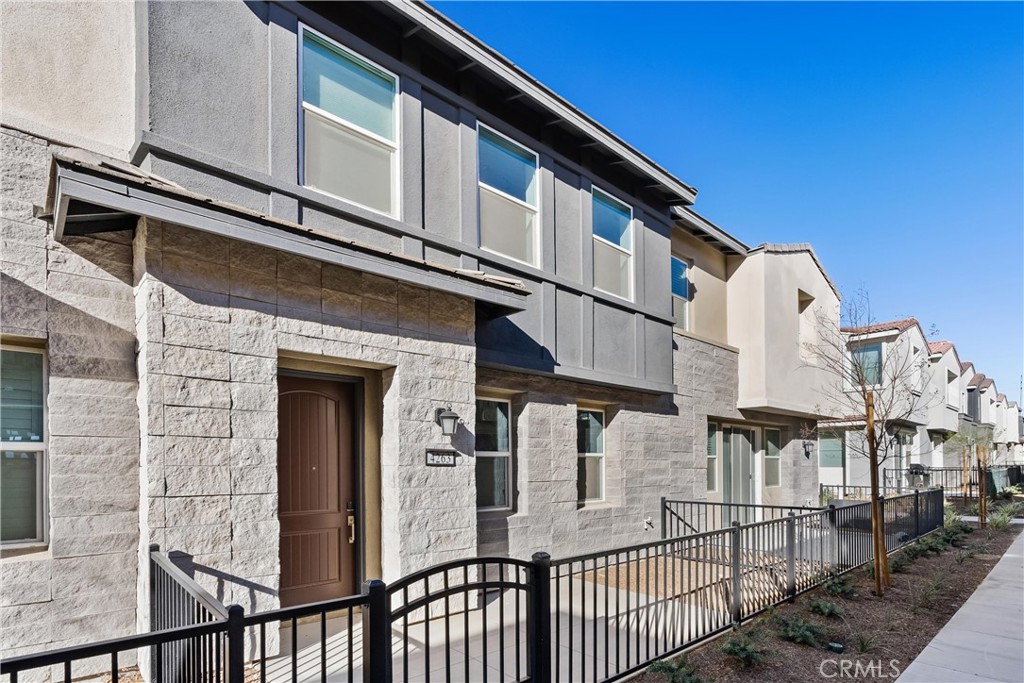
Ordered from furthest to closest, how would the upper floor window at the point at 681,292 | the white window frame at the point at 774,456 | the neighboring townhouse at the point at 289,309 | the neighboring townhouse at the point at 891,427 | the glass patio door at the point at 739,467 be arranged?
the neighboring townhouse at the point at 891,427 → the white window frame at the point at 774,456 → the glass patio door at the point at 739,467 → the upper floor window at the point at 681,292 → the neighboring townhouse at the point at 289,309

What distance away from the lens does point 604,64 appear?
995 centimetres

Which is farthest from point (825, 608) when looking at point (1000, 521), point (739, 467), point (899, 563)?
point (1000, 521)

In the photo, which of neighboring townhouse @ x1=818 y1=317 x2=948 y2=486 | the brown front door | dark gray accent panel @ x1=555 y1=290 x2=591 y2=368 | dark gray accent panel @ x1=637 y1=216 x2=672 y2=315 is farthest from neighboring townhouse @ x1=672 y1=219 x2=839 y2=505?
the brown front door

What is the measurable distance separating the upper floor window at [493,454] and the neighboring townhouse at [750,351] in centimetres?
468

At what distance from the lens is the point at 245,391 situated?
501 cm

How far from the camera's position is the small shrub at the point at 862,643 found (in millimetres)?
5586

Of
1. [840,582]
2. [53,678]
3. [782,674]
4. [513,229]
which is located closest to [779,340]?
[840,582]

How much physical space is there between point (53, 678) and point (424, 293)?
14.2 feet

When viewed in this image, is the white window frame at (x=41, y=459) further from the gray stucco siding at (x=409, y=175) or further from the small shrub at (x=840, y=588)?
the small shrub at (x=840, y=588)

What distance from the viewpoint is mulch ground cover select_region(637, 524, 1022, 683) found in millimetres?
5113

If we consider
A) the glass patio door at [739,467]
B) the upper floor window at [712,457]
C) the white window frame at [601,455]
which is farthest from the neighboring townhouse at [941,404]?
the white window frame at [601,455]

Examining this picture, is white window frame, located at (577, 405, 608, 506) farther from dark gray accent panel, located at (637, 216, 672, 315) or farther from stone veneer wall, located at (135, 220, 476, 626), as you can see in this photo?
stone veneer wall, located at (135, 220, 476, 626)

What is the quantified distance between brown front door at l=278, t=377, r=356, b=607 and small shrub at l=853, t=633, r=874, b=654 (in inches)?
194

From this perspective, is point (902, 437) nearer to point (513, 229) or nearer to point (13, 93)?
point (513, 229)
